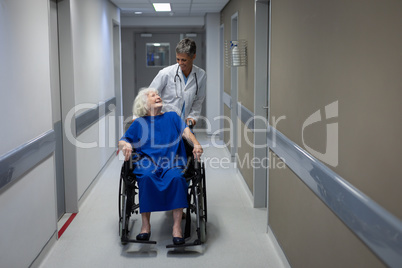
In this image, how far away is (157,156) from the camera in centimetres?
362

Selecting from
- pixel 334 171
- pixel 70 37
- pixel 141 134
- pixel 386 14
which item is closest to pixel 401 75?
pixel 386 14

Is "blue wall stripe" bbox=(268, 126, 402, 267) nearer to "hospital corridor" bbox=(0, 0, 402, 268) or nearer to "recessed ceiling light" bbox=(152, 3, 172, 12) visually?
"hospital corridor" bbox=(0, 0, 402, 268)

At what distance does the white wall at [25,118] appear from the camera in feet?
8.39

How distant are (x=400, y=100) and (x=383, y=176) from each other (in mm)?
288

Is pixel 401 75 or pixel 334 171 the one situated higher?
pixel 401 75

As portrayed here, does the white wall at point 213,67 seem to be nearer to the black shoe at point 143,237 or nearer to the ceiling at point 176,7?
the ceiling at point 176,7

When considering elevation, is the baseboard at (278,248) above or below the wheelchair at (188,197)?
below

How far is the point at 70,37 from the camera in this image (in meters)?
4.16

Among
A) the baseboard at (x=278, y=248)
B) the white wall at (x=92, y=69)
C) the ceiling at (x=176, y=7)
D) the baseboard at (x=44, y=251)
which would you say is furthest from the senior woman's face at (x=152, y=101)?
the ceiling at (x=176, y=7)

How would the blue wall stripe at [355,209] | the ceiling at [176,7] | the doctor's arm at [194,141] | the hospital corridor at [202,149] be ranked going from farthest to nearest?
the ceiling at [176,7]
the doctor's arm at [194,141]
the hospital corridor at [202,149]
the blue wall stripe at [355,209]

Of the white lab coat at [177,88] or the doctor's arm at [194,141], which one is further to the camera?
the white lab coat at [177,88]

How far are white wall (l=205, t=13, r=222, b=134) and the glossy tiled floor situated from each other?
3.65 m

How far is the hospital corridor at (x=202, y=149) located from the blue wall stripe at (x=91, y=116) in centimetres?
4

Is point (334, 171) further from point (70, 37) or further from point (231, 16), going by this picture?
point (231, 16)
